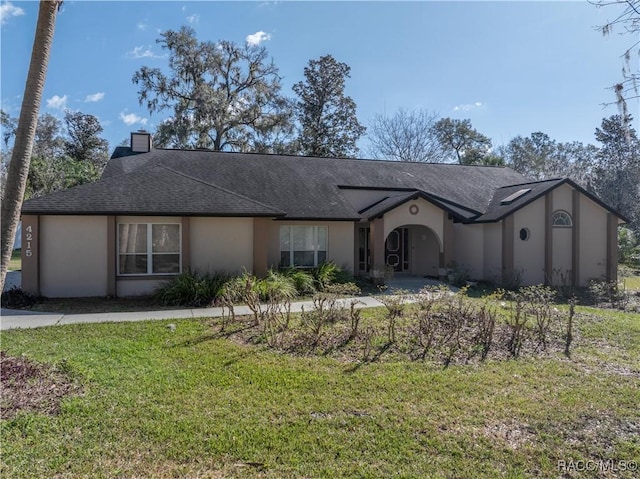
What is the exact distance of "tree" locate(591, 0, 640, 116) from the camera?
5.94 meters

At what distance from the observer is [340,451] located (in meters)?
4.06

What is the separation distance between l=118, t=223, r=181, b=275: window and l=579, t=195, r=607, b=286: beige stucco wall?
1724 centimetres

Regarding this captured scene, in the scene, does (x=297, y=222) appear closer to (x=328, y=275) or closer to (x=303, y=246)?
(x=303, y=246)

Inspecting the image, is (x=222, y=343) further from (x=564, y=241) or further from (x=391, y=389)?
(x=564, y=241)

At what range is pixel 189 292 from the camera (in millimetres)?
11992

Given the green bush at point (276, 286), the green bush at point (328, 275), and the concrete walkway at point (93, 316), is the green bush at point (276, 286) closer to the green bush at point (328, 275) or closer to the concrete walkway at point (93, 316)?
the concrete walkway at point (93, 316)

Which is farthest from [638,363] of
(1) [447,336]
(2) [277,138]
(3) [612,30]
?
(2) [277,138]

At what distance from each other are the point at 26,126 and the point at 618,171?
141 feet

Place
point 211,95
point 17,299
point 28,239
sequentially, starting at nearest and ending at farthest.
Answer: point 17,299 < point 28,239 < point 211,95

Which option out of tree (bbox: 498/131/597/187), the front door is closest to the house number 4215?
the front door

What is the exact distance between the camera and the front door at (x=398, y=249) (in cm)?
2014

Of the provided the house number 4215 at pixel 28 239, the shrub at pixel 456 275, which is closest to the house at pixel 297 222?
the house number 4215 at pixel 28 239

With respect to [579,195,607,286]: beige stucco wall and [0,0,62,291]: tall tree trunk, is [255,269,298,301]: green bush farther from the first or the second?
[579,195,607,286]: beige stucco wall

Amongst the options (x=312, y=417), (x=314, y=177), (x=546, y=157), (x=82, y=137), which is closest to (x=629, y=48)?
(x=312, y=417)
